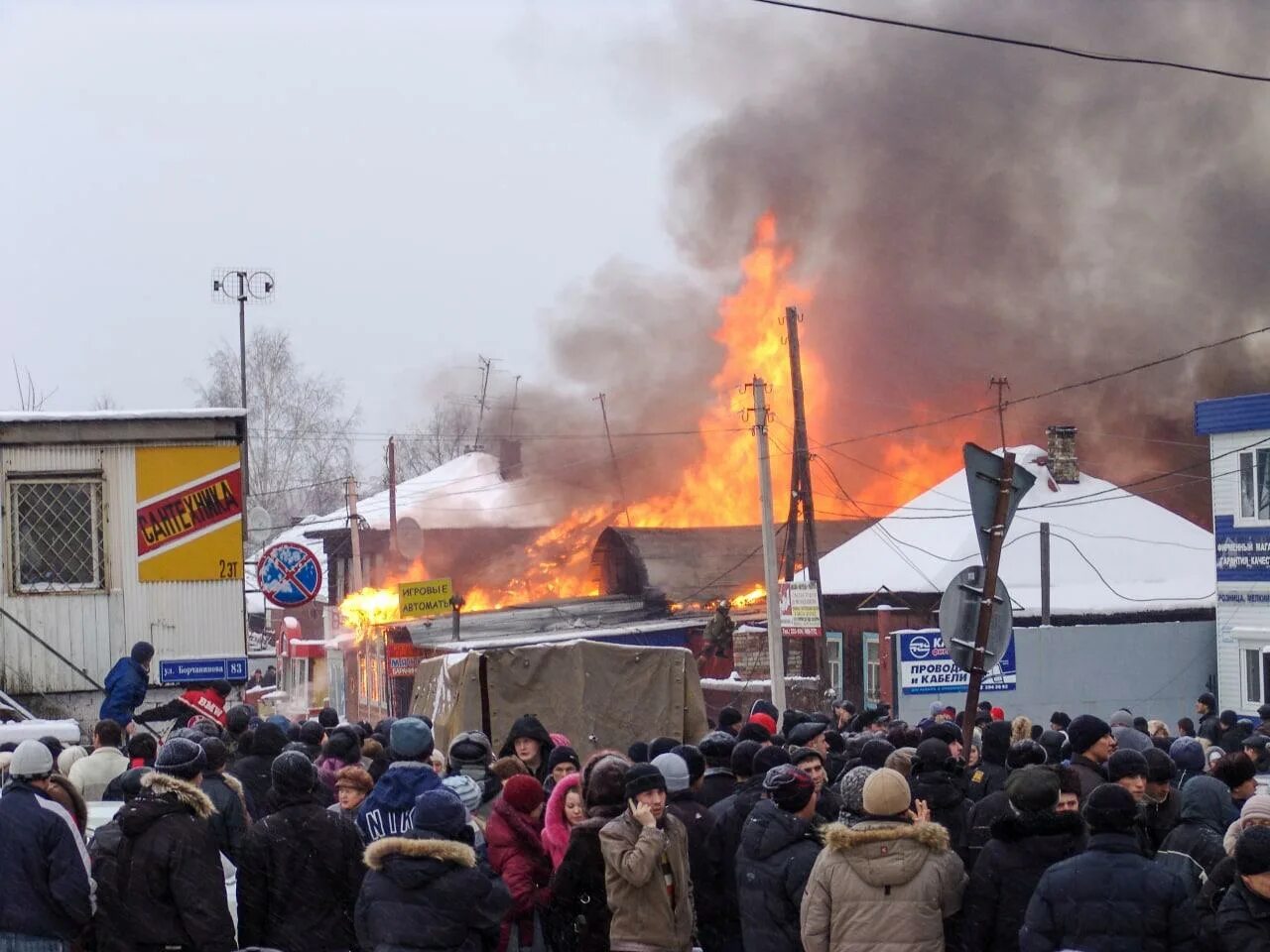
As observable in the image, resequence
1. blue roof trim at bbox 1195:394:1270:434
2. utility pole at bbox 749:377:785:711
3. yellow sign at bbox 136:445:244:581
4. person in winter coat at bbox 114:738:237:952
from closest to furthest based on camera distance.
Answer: person in winter coat at bbox 114:738:237:952
yellow sign at bbox 136:445:244:581
utility pole at bbox 749:377:785:711
blue roof trim at bbox 1195:394:1270:434

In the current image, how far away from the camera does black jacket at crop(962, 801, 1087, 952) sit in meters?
6.11

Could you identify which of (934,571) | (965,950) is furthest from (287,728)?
(934,571)

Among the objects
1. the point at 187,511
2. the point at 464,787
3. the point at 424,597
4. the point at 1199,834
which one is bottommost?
the point at 1199,834

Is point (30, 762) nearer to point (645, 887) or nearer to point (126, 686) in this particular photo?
point (645, 887)

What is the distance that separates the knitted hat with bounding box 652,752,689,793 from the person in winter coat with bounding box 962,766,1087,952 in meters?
1.77

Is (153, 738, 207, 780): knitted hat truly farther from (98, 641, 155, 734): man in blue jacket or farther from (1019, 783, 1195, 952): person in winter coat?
(98, 641, 155, 734): man in blue jacket

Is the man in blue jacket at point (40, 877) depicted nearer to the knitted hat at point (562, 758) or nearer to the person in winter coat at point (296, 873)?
the person in winter coat at point (296, 873)

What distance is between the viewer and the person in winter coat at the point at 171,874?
667 centimetres

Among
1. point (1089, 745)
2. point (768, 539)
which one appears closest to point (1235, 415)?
point (768, 539)

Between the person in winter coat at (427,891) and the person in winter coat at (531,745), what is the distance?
2829mm

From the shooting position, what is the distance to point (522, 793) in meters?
7.36

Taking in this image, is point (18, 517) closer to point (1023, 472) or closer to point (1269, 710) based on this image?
point (1023, 472)

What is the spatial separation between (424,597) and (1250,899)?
1132 inches

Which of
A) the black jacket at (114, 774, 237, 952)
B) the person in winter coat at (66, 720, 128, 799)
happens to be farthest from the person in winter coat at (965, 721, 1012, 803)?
the person in winter coat at (66, 720, 128, 799)
